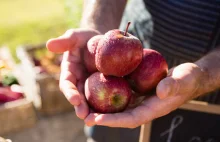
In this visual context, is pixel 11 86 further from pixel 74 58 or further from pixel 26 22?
pixel 26 22

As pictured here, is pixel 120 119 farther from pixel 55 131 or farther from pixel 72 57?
pixel 55 131

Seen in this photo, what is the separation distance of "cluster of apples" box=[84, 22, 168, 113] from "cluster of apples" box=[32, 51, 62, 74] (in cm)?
130

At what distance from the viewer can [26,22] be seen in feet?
14.6

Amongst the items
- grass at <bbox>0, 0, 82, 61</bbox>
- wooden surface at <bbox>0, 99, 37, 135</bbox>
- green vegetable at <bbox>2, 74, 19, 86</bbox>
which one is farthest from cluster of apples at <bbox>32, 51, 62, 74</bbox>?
grass at <bbox>0, 0, 82, 61</bbox>

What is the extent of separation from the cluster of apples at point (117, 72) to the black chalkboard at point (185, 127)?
9.4 inches

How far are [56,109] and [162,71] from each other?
1.41 meters

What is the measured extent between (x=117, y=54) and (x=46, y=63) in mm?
1493

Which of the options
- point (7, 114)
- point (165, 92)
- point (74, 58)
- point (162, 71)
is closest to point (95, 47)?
point (74, 58)

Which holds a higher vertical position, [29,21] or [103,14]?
[103,14]

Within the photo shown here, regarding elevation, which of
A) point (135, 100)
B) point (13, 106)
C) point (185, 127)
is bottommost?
point (13, 106)

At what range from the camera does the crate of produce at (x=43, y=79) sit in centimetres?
256

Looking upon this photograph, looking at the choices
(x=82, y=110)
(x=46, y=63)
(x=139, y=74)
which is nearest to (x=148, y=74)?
(x=139, y=74)

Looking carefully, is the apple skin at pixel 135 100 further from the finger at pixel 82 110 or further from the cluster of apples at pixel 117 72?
the finger at pixel 82 110

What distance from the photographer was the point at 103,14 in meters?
1.76
